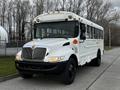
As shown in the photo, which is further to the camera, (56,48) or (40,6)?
(40,6)

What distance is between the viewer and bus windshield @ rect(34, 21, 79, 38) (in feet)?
30.1

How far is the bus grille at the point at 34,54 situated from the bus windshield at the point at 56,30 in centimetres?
150

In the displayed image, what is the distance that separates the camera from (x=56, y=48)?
8.18m

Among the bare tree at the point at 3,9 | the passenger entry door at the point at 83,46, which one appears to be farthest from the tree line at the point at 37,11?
the passenger entry door at the point at 83,46

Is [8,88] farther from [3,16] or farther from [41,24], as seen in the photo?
[3,16]

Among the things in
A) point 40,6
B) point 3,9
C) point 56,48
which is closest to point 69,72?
Answer: point 56,48

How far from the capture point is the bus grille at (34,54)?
8008 millimetres

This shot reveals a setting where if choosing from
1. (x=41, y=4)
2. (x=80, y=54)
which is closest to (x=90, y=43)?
(x=80, y=54)

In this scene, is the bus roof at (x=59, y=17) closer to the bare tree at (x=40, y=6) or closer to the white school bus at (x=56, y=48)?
the white school bus at (x=56, y=48)

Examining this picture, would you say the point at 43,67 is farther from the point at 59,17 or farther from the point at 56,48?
the point at 59,17

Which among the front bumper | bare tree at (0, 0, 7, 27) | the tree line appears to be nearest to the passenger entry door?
the front bumper

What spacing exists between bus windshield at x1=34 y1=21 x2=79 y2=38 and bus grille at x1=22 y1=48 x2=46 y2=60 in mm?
1496

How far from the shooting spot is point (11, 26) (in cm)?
6562

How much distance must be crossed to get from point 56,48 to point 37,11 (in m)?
45.8
